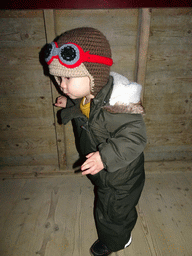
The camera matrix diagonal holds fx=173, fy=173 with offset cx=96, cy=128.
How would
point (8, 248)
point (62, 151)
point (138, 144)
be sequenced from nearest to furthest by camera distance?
point (138, 144), point (8, 248), point (62, 151)

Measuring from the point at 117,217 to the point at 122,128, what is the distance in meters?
0.63

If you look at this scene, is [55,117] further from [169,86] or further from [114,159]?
[169,86]

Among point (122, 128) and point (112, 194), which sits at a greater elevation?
point (122, 128)

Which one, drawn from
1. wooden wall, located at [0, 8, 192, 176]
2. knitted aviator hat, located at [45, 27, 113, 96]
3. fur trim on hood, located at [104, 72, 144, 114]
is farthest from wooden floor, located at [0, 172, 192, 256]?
knitted aviator hat, located at [45, 27, 113, 96]

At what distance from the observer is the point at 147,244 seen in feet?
4.19

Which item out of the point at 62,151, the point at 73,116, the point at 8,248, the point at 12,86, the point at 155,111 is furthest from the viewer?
the point at 62,151

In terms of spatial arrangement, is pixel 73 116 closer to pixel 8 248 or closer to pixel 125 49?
pixel 125 49

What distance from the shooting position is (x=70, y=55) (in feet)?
Result: 2.69

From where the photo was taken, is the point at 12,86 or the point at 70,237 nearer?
the point at 70,237

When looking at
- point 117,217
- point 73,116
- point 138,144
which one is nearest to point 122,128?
point 138,144

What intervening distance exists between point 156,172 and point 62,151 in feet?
3.59

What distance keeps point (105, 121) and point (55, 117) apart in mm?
917

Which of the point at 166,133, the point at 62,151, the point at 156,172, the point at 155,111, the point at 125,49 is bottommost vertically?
the point at 156,172

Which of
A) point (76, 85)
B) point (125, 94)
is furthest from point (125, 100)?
point (76, 85)
